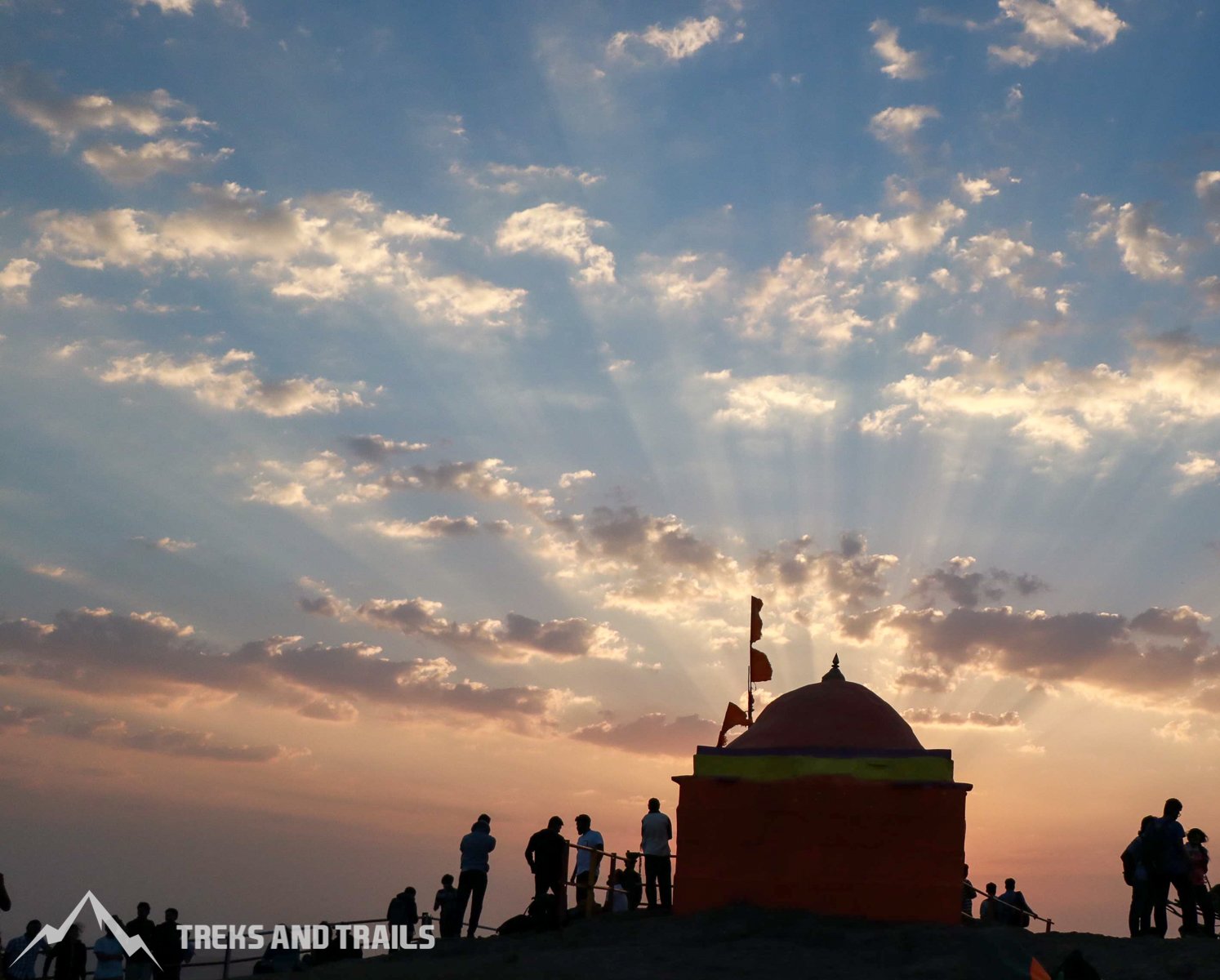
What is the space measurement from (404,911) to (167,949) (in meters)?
3.78

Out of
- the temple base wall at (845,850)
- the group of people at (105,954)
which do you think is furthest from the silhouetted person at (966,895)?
the group of people at (105,954)

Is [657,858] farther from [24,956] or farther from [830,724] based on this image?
[24,956]

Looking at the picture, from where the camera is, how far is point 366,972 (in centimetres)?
1597

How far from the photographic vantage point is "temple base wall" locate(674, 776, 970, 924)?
54.4 ft

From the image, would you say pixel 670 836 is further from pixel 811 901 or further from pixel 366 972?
pixel 366 972

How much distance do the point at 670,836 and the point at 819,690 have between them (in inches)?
130

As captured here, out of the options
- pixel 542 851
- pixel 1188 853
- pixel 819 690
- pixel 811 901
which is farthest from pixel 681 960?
pixel 1188 853

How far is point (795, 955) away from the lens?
14938 millimetres

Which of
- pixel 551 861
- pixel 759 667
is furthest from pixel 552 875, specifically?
pixel 759 667

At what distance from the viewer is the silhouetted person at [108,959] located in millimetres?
16969

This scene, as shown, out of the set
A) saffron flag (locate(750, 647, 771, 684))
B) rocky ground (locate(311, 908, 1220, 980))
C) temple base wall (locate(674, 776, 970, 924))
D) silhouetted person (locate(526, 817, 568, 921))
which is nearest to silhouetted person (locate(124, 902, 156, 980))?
rocky ground (locate(311, 908, 1220, 980))

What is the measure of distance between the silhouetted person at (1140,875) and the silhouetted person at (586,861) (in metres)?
7.69

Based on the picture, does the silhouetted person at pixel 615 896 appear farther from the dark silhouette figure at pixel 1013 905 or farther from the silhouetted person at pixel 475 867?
the dark silhouette figure at pixel 1013 905

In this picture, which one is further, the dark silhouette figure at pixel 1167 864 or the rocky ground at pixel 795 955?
the dark silhouette figure at pixel 1167 864
